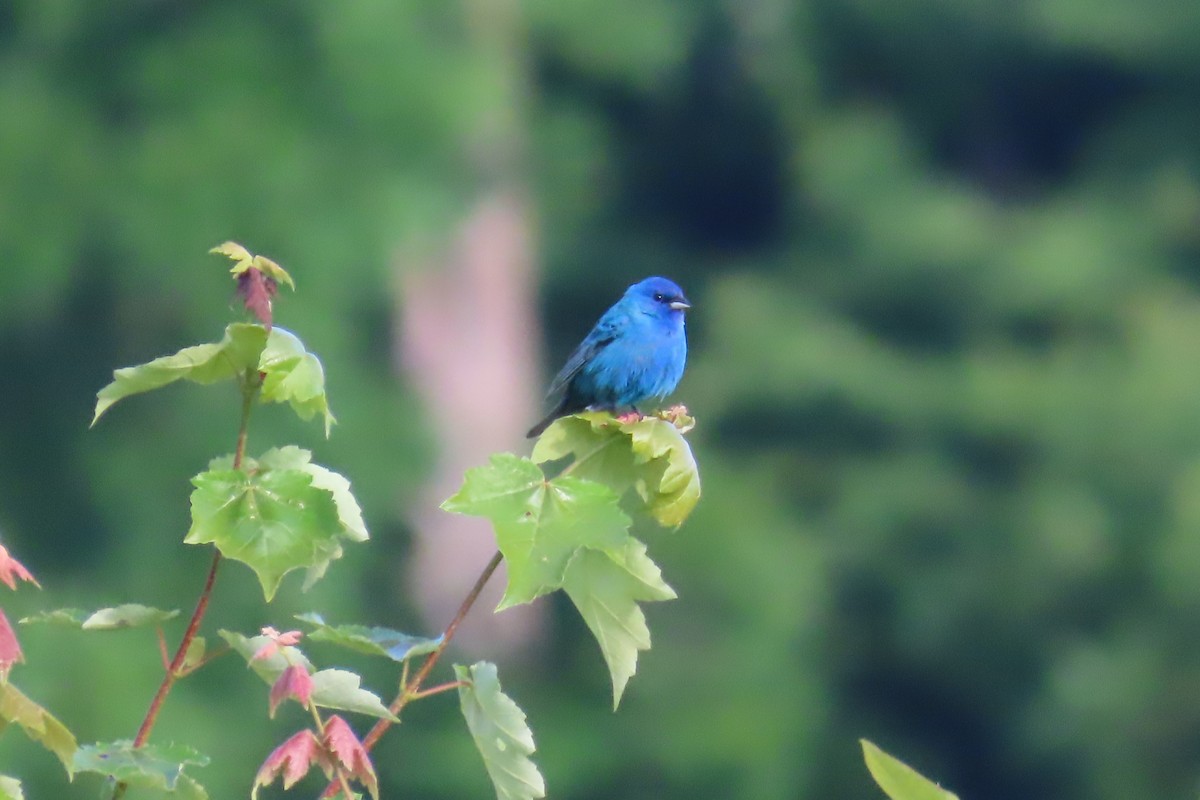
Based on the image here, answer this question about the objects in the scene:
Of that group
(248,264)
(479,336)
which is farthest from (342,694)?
(479,336)

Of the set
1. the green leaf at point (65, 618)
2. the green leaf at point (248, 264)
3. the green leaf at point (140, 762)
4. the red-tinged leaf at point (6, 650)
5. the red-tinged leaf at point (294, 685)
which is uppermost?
the green leaf at point (248, 264)

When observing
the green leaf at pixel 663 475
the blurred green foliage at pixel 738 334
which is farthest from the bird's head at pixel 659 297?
the blurred green foliage at pixel 738 334

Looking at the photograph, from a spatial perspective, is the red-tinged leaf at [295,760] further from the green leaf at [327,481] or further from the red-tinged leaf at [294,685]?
the green leaf at [327,481]

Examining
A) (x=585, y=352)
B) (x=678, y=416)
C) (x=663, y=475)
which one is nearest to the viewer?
(x=663, y=475)

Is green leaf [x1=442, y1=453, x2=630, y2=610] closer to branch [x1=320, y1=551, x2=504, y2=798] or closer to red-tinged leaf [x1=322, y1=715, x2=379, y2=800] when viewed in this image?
branch [x1=320, y1=551, x2=504, y2=798]

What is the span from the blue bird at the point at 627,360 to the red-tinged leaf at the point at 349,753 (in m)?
2.97

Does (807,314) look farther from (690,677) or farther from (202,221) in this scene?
(202,221)

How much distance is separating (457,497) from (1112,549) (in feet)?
53.0

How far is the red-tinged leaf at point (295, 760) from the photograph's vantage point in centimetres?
176

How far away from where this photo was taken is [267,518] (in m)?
1.86

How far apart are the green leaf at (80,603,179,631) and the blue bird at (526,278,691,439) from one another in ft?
9.52

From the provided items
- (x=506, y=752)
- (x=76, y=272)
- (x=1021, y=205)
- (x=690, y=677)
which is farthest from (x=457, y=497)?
(x=1021, y=205)

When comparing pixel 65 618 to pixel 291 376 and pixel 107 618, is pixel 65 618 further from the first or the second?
pixel 291 376

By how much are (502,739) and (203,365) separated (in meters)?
0.42
